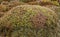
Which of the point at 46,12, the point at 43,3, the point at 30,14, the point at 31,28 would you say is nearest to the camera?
the point at 31,28

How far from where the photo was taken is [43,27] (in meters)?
4.68

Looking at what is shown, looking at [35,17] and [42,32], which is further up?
[35,17]

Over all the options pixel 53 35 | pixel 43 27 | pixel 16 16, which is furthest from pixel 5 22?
pixel 53 35

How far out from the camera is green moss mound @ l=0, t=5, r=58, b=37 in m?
4.55

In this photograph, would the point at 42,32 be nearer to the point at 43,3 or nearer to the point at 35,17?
the point at 35,17

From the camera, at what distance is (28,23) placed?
4613 mm

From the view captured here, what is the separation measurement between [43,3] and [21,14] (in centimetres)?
401

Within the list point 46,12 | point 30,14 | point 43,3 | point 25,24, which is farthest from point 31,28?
point 43,3

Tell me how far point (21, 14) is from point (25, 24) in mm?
421

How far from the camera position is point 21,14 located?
4906 mm

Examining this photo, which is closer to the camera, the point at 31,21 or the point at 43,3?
the point at 31,21

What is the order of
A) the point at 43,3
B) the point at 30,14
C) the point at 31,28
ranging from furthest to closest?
the point at 43,3 < the point at 30,14 < the point at 31,28

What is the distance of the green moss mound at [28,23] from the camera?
455cm

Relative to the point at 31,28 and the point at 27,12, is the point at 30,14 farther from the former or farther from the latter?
the point at 31,28
